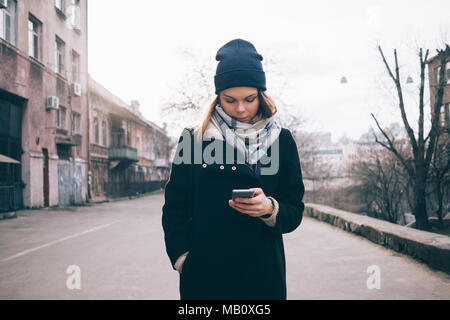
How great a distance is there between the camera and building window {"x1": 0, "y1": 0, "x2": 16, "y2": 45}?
48.9 feet

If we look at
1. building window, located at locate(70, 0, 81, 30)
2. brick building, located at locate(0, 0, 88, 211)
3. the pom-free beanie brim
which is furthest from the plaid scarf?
building window, located at locate(70, 0, 81, 30)

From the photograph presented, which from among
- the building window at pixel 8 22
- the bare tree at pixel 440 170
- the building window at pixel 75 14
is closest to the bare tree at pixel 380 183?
the bare tree at pixel 440 170

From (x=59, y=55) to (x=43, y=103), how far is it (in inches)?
160

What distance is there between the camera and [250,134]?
2.13 m

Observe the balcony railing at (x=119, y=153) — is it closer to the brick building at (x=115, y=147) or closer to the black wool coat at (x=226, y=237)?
the brick building at (x=115, y=147)

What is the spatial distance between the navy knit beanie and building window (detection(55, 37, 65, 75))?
67.9ft

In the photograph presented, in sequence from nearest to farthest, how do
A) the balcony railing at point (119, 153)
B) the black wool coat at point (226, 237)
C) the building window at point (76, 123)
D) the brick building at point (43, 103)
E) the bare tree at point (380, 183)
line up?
the black wool coat at point (226, 237) → the brick building at point (43, 103) → the building window at point (76, 123) → the balcony railing at point (119, 153) → the bare tree at point (380, 183)

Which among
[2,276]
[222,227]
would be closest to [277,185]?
[222,227]

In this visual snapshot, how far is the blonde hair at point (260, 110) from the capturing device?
2156mm

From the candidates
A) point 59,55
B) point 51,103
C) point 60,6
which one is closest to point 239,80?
point 51,103

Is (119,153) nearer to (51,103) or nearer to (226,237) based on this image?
(51,103)

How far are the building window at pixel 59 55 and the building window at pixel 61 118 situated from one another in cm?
191

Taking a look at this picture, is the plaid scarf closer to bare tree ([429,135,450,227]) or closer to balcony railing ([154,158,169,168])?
bare tree ([429,135,450,227])

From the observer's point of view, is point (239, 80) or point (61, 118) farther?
point (61, 118)
